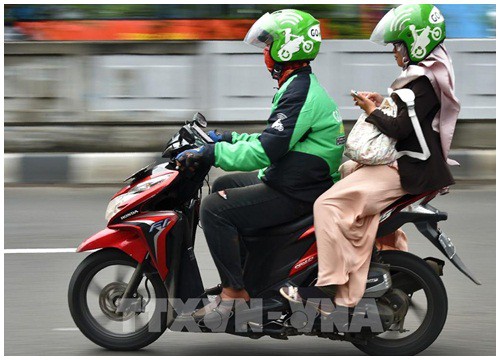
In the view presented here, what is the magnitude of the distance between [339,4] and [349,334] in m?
5.75

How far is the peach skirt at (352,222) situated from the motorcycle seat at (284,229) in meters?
0.09

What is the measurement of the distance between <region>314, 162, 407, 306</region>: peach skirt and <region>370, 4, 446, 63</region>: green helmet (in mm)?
531

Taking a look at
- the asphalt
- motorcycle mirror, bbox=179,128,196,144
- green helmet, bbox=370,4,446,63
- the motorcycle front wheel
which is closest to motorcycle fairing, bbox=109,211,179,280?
the motorcycle front wheel

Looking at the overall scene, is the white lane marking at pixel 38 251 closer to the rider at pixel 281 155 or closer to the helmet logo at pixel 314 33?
the rider at pixel 281 155

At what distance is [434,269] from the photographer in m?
5.18

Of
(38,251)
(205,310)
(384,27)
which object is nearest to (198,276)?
(205,310)

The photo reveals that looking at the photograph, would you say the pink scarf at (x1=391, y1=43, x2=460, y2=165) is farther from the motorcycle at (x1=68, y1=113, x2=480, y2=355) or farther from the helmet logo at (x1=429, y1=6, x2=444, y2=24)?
the motorcycle at (x1=68, y1=113, x2=480, y2=355)

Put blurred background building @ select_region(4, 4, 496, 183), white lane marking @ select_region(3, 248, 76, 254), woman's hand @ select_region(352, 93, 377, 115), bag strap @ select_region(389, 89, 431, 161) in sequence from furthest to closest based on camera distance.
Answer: blurred background building @ select_region(4, 4, 496, 183) → white lane marking @ select_region(3, 248, 76, 254) → woman's hand @ select_region(352, 93, 377, 115) → bag strap @ select_region(389, 89, 431, 161)

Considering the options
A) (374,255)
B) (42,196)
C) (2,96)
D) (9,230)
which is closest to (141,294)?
(374,255)

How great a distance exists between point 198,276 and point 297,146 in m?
0.79

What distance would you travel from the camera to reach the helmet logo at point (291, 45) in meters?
4.96

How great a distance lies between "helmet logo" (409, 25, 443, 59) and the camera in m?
4.89

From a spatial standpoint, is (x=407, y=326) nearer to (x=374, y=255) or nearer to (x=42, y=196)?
(x=374, y=255)

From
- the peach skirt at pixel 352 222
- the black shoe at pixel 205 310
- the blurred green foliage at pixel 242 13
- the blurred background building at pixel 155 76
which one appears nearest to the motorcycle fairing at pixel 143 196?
the black shoe at pixel 205 310
